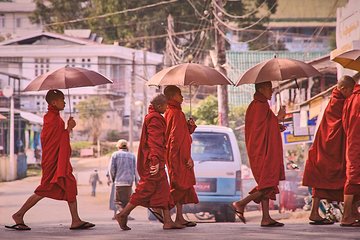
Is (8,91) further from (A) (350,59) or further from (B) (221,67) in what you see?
(A) (350,59)

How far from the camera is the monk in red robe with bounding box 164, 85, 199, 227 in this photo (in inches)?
434

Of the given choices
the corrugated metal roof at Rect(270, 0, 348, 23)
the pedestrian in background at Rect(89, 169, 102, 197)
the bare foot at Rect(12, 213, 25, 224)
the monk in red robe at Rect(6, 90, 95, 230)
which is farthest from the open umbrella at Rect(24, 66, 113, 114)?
the corrugated metal roof at Rect(270, 0, 348, 23)

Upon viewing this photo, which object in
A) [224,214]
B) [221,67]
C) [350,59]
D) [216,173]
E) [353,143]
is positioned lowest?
[224,214]

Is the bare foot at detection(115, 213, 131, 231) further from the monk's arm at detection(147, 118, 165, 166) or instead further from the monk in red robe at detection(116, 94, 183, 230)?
the monk's arm at detection(147, 118, 165, 166)

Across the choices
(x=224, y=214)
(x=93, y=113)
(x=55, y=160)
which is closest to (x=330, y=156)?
(x=55, y=160)

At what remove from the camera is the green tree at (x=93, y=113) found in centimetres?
2028

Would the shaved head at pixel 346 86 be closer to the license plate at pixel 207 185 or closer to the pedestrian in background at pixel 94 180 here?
the license plate at pixel 207 185

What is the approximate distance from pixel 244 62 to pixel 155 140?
33.7 ft

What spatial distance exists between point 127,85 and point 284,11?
324 centimetres

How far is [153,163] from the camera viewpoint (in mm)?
10492

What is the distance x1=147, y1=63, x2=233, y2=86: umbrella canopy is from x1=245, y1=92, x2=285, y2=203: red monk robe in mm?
449

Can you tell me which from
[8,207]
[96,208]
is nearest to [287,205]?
[96,208]

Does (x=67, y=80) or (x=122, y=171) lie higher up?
(x=67, y=80)

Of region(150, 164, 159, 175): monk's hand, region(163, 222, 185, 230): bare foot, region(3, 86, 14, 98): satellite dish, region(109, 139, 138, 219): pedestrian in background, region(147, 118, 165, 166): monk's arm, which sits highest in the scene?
region(3, 86, 14, 98): satellite dish
